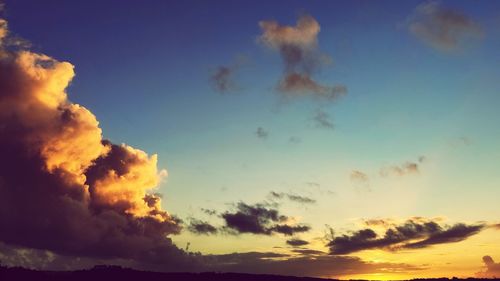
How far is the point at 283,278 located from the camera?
117625 mm

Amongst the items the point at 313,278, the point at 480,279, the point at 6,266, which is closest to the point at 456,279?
the point at 480,279

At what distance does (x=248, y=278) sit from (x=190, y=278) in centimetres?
1282

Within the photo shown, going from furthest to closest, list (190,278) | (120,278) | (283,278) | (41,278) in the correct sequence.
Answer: (283,278)
(190,278)
(120,278)
(41,278)

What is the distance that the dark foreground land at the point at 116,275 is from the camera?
91500 millimetres

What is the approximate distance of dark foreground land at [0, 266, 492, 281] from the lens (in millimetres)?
91500

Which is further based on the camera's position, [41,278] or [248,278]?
[248,278]

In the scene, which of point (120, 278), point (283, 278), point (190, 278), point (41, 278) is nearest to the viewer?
point (41, 278)

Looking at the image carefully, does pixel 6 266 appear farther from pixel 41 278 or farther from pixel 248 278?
pixel 248 278

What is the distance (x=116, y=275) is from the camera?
9894 centimetres

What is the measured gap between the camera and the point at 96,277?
3784 inches

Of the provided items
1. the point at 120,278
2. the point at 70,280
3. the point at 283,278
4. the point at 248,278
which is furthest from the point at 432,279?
the point at 70,280

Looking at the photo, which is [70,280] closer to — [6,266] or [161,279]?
[6,266]

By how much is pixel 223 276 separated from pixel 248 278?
598cm

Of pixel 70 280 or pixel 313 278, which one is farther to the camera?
pixel 313 278
